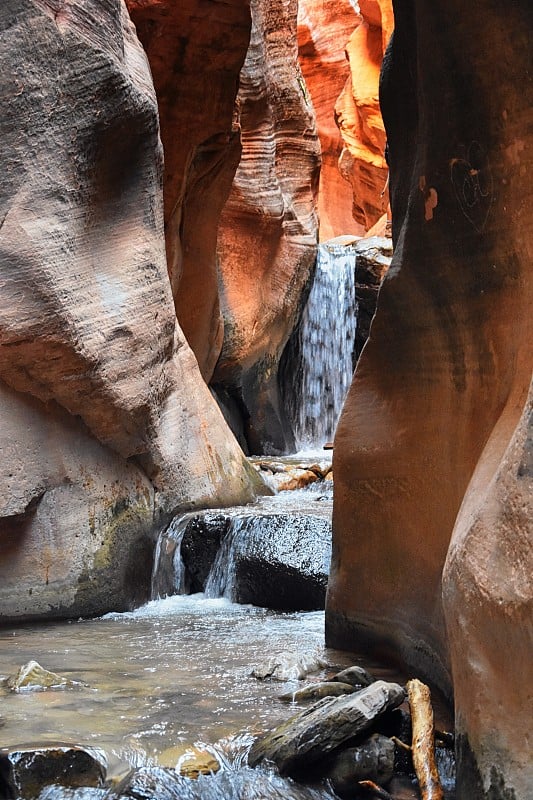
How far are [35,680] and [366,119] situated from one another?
20780mm

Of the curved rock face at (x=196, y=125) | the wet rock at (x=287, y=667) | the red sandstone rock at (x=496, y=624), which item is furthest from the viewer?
the curved rock face at (x=196, y=125)

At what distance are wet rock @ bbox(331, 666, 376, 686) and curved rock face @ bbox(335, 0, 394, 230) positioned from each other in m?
19.3

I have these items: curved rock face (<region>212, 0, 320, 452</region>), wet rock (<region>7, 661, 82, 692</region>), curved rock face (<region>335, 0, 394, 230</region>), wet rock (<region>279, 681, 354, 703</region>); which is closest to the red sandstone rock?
wet rock (<region>279, 681, 354, 703</region>)

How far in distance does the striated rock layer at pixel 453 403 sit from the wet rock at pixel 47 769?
130 centimetres

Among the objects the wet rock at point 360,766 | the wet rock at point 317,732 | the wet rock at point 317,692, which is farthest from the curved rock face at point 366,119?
the wet rock at point 360,766

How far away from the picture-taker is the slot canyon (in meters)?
3.73

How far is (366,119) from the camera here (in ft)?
78.6

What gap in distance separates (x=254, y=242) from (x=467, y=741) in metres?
11.7

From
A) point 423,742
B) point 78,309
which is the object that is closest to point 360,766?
point 423,742

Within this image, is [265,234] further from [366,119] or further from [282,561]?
[366,119]

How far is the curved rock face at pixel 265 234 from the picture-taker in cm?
1419

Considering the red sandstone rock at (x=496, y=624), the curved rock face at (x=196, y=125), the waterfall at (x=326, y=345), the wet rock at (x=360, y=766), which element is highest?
the curved rock face at (x=196, y=125)

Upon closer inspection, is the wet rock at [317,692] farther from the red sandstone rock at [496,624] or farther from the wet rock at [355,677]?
the red sandstone rock at [496,624]

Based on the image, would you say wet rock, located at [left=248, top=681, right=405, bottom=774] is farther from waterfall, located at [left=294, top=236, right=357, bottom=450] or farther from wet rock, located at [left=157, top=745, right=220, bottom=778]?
waterfall, located at [left=294, top=236, right=357, bottom=450]
